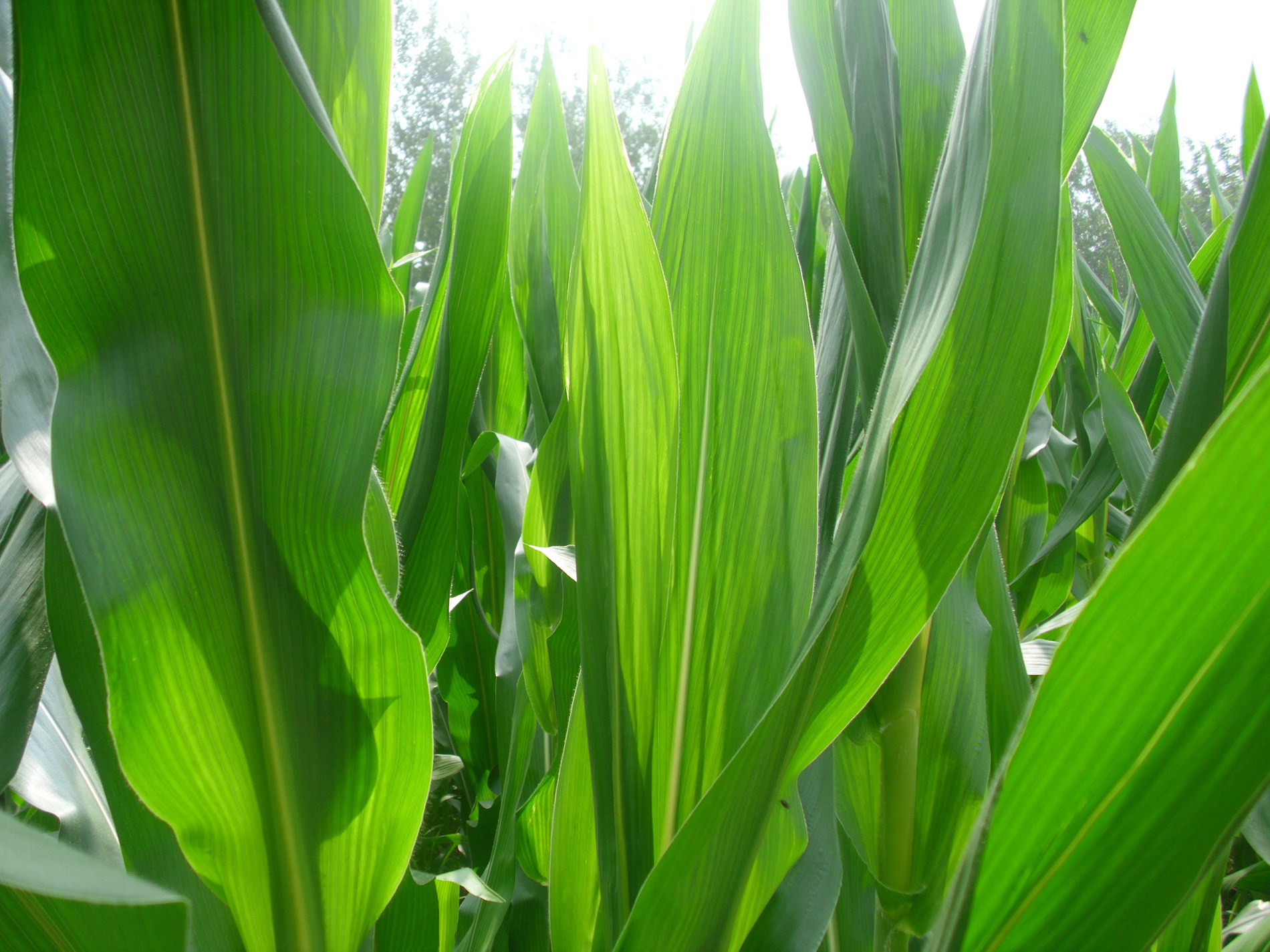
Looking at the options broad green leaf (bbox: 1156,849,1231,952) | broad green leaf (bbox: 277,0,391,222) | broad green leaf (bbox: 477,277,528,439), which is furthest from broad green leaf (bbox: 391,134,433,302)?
A: broad green leaf (bbox: 1156,849,1231,952)

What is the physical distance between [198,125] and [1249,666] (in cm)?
26

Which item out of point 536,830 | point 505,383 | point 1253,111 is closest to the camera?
point 536,830

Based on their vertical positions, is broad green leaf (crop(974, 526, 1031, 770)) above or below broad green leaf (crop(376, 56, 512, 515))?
below

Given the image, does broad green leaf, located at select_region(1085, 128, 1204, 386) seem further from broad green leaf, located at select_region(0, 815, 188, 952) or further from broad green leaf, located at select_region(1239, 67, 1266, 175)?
broad green leaf, located at select_region(1239, 67, 1266, 175)

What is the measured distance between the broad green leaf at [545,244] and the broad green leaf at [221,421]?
14.0 inches

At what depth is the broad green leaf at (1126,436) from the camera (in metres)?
0.49

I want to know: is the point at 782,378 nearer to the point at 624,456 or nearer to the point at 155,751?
the point at 624,456

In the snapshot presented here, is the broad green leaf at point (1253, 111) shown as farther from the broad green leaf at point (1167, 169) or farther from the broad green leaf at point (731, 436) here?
the broad green leaf at point (731, 436)

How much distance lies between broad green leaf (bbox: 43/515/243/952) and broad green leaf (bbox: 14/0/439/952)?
2 cm

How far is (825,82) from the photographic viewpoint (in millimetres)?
356

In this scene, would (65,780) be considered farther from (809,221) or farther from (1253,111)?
(1253,111)

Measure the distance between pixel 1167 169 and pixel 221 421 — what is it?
109cm

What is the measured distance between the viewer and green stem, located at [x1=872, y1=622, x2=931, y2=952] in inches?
12.5

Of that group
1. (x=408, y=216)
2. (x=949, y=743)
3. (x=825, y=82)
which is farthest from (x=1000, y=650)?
(x=408, y=216)
